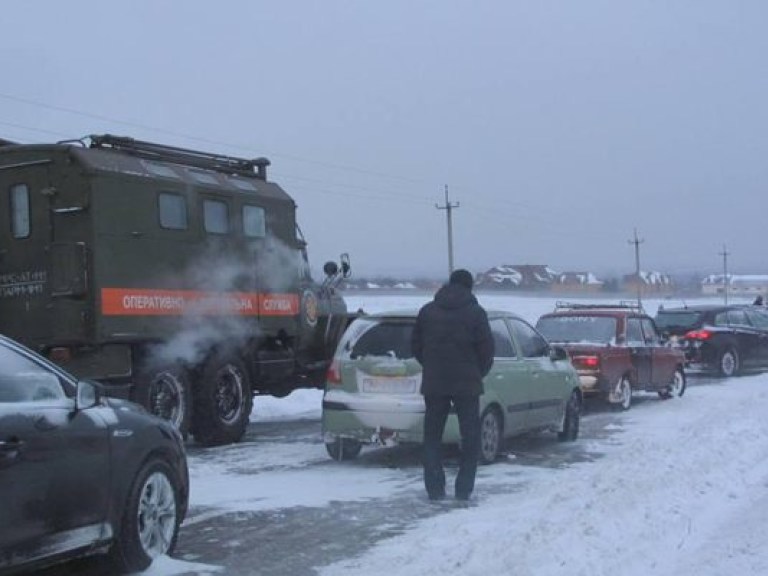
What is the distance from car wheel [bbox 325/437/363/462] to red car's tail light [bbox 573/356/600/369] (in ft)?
17.9

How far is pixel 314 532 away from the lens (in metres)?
7.49

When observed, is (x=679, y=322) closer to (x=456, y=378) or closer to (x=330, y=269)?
(x=330, y=269)

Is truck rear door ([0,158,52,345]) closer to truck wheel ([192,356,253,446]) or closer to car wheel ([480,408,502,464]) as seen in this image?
truck wheel ([192,356,253,446])

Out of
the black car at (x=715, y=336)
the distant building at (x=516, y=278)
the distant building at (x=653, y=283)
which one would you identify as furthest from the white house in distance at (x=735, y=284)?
the black car at (x=715, y=336)

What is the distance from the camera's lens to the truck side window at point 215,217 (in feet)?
40.5

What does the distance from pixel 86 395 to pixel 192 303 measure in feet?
20.2

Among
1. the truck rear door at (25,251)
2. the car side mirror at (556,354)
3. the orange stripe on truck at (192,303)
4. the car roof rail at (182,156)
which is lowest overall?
the car side mirror at (556,354)

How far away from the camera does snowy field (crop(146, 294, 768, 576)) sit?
6363mm

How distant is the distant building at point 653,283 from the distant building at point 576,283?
2.86 metres

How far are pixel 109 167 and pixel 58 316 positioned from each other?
64.7 inches

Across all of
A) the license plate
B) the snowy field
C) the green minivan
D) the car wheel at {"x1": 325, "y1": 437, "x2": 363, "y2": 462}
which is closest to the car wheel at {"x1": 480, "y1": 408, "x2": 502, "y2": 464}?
the green minivan

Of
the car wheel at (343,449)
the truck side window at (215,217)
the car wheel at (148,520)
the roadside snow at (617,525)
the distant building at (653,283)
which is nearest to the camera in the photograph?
the car wheel at (148,520)

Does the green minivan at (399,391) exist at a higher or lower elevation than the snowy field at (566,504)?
higher

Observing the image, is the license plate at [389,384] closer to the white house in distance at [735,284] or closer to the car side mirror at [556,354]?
the car side mirror at [556,354]
